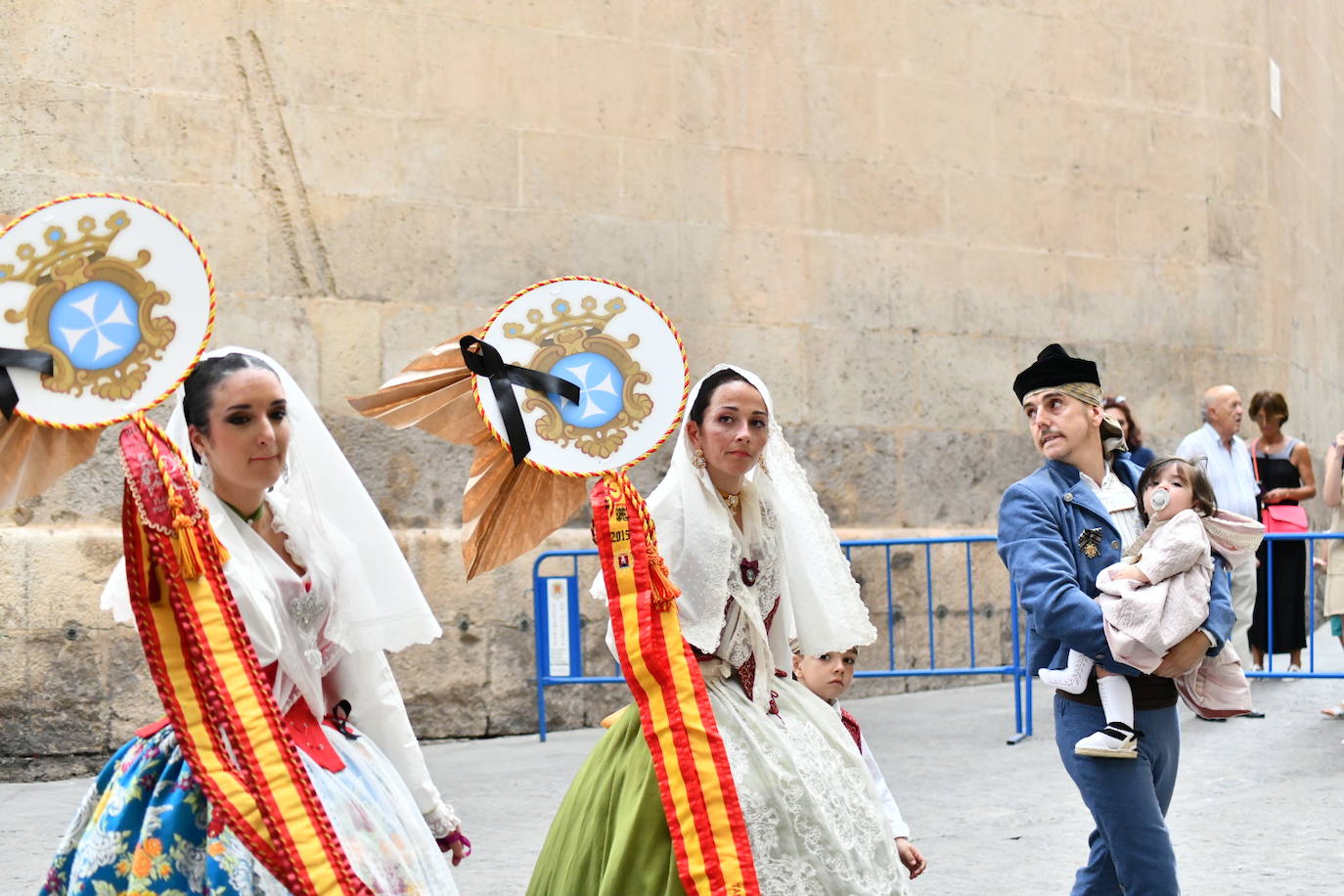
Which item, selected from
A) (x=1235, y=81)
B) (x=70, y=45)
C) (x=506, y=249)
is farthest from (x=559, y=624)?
(x=1235, y=81)

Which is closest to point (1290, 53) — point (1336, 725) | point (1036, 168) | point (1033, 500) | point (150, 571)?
point (1036, 168)

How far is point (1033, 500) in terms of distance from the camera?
430cm

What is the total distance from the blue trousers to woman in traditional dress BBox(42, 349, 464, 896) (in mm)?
1578

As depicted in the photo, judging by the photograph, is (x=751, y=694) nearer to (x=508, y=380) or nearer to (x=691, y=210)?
(x=508, y=380)

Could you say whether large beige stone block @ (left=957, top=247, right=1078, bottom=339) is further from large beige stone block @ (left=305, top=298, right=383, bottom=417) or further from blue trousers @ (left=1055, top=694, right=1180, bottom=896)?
blue trousers @ (left=1055, top=694, right=1180, bottom=896)

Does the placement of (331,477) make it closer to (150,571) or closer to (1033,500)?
(150,571)

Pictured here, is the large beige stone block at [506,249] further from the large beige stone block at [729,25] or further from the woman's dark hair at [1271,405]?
the woman's dark hair at [1271,405]

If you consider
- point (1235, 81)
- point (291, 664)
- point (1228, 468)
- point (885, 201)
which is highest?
point (1235, 81)

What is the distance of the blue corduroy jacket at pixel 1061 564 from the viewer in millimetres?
4148

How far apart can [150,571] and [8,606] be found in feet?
15.5

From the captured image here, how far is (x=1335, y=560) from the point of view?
8.46 metres

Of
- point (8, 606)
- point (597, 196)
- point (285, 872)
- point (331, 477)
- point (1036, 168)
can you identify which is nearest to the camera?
point (285, 872)

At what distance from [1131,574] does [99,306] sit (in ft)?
8.02

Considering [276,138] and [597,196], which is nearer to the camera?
[276,138]
